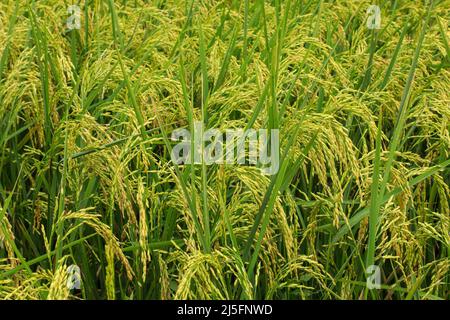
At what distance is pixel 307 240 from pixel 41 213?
2.07 ft

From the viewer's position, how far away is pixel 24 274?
6.39 feet

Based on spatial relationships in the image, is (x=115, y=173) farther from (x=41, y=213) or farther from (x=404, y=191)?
(x=404, y=191)

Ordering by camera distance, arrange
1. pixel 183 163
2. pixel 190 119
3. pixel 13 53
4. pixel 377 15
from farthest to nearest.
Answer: pixel 377 15, pixel 13 53, pixel 183 163, pixel 190 119

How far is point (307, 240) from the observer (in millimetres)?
2113

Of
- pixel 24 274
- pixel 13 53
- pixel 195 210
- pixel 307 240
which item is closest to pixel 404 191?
pixel 307 240

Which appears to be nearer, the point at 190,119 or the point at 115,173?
the point at 115,173

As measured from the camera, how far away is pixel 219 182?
6.26 ft

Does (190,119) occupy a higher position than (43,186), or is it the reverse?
(190,119)

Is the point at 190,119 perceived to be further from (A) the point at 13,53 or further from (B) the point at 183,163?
(A) the point at 13,53

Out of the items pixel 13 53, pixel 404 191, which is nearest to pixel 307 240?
pixel 404 191

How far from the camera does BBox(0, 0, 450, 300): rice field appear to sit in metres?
1.89

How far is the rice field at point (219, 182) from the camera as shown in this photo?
1887mm
